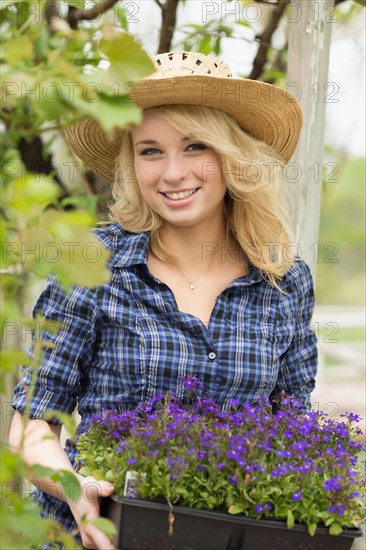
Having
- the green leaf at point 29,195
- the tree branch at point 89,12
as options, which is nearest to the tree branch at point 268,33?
the tree branch at point 89,12

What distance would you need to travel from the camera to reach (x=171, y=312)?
81.7 inches

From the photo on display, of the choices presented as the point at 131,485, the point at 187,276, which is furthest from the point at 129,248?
the point at 131,485

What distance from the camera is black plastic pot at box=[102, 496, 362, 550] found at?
145 centimetres

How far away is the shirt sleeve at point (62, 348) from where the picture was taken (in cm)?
197

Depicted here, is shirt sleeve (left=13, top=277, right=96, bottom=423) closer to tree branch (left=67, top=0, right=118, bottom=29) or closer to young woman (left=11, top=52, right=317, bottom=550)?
young woman (left=11, top=52, right=317, bottom=550)

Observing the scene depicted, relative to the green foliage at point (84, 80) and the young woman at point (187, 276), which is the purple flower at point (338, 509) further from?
the green foliage at point (84, 80)

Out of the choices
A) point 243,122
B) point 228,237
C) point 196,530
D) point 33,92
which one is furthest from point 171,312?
point 33,92

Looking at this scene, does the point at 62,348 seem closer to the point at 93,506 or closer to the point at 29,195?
the point at 93,506

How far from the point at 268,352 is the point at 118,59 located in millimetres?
1366

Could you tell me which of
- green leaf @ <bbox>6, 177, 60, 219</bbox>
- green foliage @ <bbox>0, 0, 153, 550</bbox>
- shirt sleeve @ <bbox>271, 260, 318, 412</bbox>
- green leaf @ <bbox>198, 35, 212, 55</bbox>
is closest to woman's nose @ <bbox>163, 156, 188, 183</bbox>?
shirt sleeve @ <bbox>271, 260, 318, 412</bbox>

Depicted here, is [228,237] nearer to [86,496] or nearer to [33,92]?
[86,496]

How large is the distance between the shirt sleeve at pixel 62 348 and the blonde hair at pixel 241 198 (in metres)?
0.30

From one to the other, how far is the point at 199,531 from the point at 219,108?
1097 millimetres

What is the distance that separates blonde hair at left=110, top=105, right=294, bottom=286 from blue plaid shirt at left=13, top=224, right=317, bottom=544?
0.27 feet
